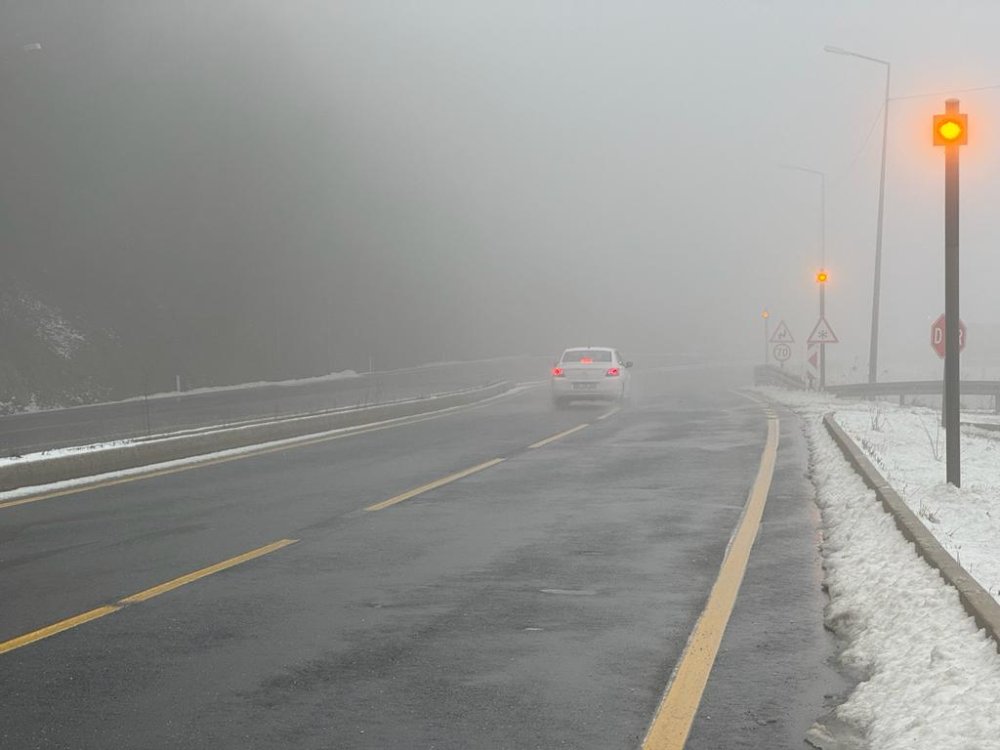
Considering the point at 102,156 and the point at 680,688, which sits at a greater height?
the point at 102,156

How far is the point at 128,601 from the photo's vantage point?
747 centimetres

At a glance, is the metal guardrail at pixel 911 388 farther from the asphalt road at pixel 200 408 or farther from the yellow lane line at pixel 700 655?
the yellow lane line at pixel 700 655

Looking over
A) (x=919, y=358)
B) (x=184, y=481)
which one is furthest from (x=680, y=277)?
(x=184, y=481)

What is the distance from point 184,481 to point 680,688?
10.2m

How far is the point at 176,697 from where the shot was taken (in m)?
5.34

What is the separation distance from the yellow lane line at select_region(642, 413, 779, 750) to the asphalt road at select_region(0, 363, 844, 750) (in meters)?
0.07

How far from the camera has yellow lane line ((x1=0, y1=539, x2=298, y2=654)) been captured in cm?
648

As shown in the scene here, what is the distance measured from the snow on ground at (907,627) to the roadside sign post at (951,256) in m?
0.70

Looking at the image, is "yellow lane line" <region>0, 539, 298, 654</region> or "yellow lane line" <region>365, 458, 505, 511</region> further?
"yellow lane line" <region>365, 458, 505, 511</region>

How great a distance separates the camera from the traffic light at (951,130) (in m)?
11.2

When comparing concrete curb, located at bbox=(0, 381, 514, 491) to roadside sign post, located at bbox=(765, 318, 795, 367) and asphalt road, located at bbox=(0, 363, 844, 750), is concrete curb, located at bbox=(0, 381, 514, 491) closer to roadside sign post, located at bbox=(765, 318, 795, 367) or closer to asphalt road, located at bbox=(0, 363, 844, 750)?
asphalt road, located at bbox=(0, 363, 844, 750)

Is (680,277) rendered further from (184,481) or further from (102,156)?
(184,481)

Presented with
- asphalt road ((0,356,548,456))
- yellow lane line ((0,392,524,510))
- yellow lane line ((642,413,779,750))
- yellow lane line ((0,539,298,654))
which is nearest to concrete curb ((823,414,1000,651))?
yellow lane line ((642,413,779,750))

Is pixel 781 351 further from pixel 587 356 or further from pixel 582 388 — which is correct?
pixel 582 388
